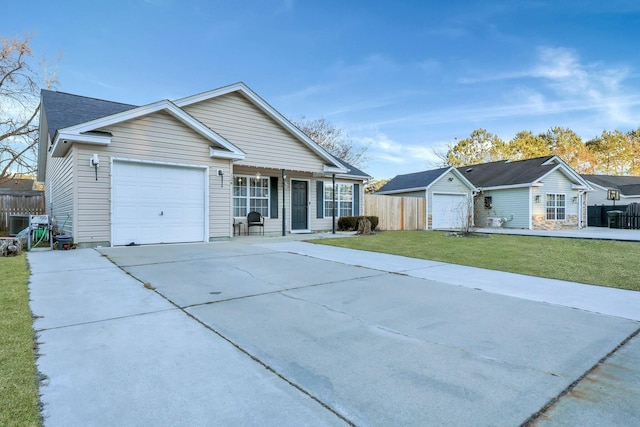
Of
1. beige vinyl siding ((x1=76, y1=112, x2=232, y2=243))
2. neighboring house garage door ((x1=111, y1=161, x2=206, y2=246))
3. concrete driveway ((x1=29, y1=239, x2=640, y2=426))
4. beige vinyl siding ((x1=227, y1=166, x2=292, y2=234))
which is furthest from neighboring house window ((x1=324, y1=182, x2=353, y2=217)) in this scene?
concrete driveway ((x1=29, y1=239, x2=640, y2=426))

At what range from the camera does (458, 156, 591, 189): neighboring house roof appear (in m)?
20.1

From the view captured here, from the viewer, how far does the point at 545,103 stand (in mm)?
20625

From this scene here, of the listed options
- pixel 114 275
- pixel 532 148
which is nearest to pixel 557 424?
pixel 114 275

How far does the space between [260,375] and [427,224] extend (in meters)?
17.9

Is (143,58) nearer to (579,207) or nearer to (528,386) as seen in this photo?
(528,386)

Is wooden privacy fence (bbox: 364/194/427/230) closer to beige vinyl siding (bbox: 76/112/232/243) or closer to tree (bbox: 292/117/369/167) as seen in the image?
beige vinyl siding (bbox: 76/112/232/243)

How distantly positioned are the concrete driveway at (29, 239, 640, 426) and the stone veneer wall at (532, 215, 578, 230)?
17.3 m

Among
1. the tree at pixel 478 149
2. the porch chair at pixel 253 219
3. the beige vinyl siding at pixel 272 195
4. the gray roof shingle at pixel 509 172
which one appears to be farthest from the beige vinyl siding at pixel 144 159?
the tree at pixel 478 149

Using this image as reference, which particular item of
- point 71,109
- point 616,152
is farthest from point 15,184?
point 616,152

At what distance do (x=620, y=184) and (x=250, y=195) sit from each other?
33881 mm

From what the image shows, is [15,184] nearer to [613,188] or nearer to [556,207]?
[556,207]

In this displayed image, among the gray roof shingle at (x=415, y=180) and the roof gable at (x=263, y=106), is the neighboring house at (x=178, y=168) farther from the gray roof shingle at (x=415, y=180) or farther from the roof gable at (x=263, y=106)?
the gray roof shingle at (x=415, y=180)

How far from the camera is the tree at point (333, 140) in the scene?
101 ft

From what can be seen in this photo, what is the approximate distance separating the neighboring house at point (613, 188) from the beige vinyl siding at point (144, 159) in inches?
1038
